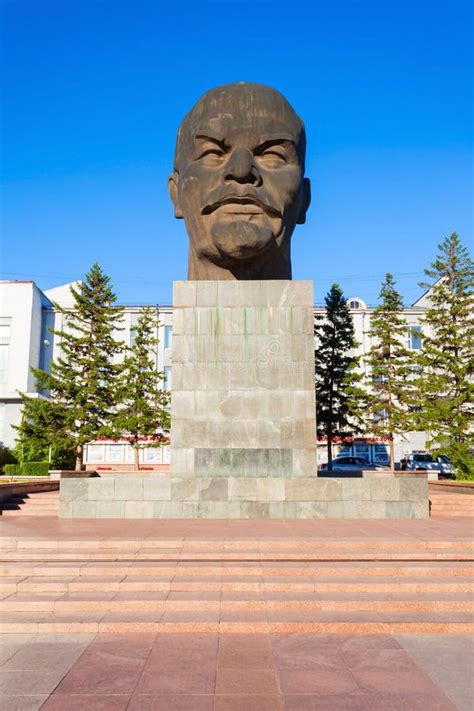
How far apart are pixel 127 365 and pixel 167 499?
1767 centimetres

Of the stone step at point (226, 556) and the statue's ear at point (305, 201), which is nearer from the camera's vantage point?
the stone step at point (226, 556)

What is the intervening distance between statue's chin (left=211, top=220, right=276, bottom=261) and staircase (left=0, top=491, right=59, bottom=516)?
6724 mm

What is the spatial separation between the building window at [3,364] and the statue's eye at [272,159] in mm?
30840

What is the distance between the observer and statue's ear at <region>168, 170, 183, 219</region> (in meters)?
13.3

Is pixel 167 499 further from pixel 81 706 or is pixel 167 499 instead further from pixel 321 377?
pixel 321 377

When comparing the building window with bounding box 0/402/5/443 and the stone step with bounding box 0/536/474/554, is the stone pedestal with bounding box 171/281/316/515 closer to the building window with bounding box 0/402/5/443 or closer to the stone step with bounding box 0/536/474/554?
the stone step with bounding box 0/536/474/554

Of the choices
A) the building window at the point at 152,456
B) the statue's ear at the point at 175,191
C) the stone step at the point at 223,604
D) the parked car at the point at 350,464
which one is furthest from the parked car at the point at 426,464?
the stone step at the point at 223,604

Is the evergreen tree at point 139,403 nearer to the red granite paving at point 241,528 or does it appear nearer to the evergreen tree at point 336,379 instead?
the evergreen tree at point 336,379

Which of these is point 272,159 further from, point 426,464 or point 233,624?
point 426,464

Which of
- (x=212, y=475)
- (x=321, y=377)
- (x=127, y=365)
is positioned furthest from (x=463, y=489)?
(x=127, y=365)

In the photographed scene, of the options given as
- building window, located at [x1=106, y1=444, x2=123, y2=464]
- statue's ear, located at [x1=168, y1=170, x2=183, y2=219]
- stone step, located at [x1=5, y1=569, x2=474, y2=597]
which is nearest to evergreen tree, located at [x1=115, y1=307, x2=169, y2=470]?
building window, located at [x1=106, y1=444, x2=123, y2=464]

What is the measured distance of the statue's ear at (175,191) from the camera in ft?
43.8

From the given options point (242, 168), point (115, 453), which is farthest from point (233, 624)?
point (115, 453)

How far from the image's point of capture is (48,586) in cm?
625
